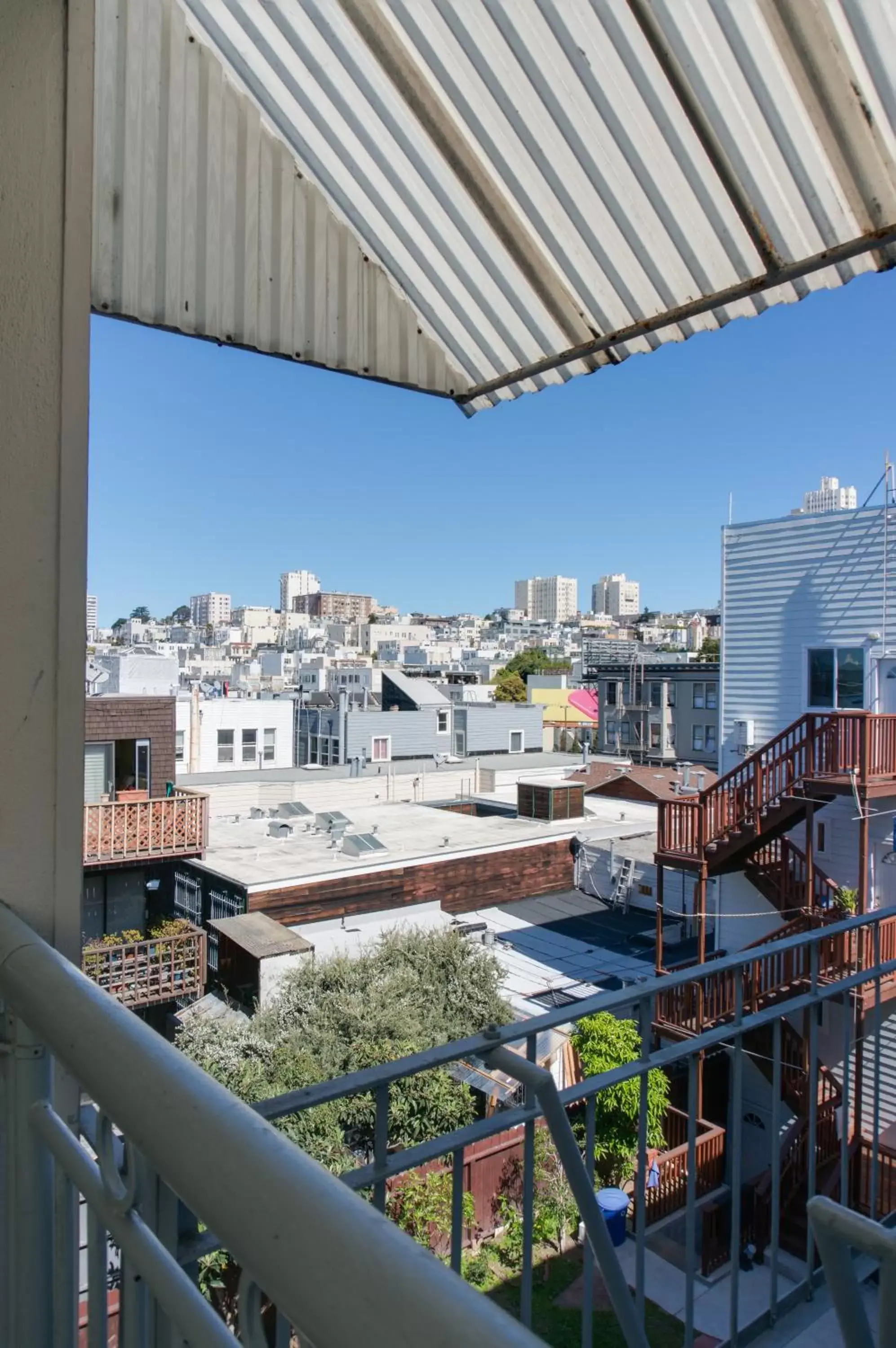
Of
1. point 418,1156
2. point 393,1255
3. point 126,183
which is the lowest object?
point 418,1156

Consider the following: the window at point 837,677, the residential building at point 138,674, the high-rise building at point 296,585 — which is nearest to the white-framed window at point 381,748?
the residential building at point 138,674

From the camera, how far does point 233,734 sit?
23.8 meters

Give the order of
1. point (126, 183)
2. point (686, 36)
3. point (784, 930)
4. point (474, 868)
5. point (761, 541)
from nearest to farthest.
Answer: point (686, 36) < point (126, 183) < point (784, 930) < point (761, 541) < point (474, 868)

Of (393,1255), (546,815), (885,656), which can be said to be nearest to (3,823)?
(393,1255)

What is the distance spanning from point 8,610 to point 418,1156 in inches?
41.8

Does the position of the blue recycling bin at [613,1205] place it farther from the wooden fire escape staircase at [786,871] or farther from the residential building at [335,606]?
the residential building at [335,606]

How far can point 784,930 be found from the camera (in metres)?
8.26

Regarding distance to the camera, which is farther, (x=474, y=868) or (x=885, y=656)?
(x=474, y=868)

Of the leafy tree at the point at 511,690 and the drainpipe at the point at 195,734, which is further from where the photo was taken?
the leafy tree at the point at 511,690

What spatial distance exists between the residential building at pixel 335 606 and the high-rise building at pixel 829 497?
11892cm

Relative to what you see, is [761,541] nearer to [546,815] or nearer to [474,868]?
Result: [474,868]

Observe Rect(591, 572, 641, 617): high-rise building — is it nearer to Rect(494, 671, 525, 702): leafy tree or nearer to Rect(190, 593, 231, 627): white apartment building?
Rect(190, 593, 231, 627): white apartment building

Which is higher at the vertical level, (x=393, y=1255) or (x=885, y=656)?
(x=885, y=656)

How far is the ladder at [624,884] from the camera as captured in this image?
1310 centimetres
